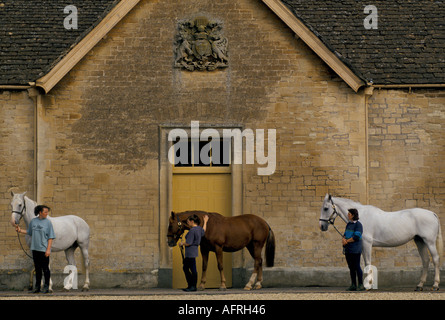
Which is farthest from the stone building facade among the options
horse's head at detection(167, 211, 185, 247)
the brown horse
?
horse's head at detection(167, 211, 185, 247)

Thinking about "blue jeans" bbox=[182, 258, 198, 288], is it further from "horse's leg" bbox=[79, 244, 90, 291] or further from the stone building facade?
the stone building facade

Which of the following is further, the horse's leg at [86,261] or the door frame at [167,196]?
the door frame at [167,196]

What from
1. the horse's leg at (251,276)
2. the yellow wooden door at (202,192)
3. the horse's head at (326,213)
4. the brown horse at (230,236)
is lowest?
the horse's leg at (251,276)

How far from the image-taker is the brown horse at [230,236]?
20.4m

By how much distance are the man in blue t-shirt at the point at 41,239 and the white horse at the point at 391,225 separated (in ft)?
19.8

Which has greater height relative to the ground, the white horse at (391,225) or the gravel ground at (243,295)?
the white horse at (391,225)

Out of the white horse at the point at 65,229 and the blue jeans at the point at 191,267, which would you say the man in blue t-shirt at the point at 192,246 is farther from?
the white horse at the point at 65,229

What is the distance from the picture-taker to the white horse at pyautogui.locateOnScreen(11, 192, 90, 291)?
2045cm

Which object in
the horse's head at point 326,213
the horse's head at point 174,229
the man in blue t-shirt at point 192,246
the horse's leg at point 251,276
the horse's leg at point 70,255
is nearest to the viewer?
the man in blue t-shirt at point 192,246

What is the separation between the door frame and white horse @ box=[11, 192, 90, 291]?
209 cm

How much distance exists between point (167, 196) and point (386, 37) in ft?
23.8

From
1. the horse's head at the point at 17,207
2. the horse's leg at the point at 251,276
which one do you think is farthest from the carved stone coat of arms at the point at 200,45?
the horse's head at the point at 17,207

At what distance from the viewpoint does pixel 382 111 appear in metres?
23.8

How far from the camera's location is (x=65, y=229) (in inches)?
822
